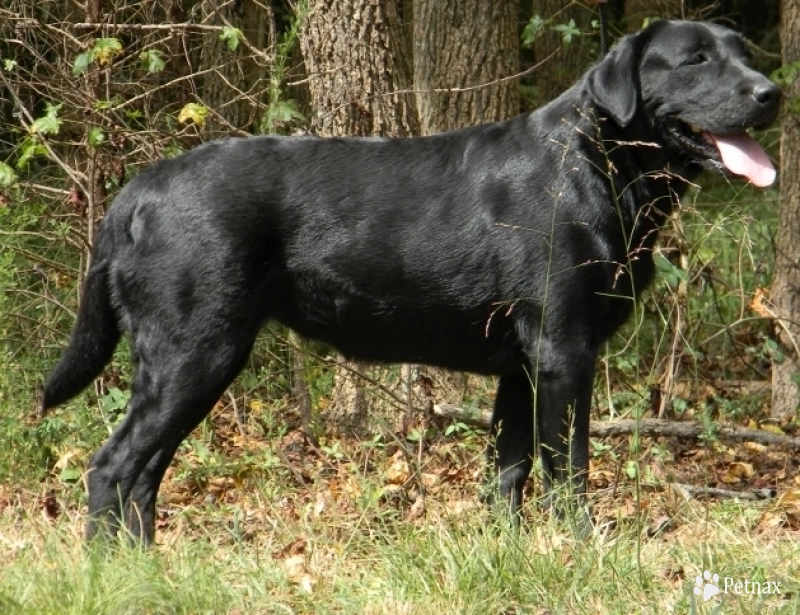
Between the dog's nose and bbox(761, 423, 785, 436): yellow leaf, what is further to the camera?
bbox(761, 423, 785, 436): yellow leaf

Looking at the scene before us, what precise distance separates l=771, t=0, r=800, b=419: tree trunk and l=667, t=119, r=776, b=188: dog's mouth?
2180 millimetres

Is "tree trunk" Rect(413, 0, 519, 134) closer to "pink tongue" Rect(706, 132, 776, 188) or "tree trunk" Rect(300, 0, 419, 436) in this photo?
"tree trunk" Rect(300, 0, 419, 436)

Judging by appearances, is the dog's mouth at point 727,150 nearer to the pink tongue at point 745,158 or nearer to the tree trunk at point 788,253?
the pink tongue at point 745,158

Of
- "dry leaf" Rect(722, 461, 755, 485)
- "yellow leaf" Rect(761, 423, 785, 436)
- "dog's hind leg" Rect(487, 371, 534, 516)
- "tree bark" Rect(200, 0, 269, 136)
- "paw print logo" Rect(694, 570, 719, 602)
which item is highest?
"tree bark" Rect(200, 0, 269, 136)

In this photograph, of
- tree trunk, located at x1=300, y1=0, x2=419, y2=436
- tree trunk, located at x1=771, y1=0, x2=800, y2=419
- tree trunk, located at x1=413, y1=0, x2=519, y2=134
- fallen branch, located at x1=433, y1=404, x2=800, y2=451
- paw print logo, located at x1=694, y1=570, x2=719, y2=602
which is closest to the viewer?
paw print logo, located at x1=694, y1=570, x2=719, y2=602

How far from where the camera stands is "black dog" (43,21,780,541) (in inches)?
190

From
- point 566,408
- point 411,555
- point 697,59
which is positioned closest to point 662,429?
point 566,408

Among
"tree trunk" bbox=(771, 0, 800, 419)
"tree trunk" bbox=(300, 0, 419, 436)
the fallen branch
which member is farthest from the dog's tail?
"tree trunk" bbox=(771, 0, 800, 419)

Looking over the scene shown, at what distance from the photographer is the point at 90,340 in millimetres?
5027

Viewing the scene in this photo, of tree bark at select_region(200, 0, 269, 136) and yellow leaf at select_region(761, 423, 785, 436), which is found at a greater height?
tree bark at select_region(200, 0, 269, 136)

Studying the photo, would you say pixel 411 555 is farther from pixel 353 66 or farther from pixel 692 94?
pixel 353 66

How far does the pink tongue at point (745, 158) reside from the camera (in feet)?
15.8

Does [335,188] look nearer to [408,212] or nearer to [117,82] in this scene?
[408,212]

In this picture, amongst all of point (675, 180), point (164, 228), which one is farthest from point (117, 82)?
point (675, 180)
